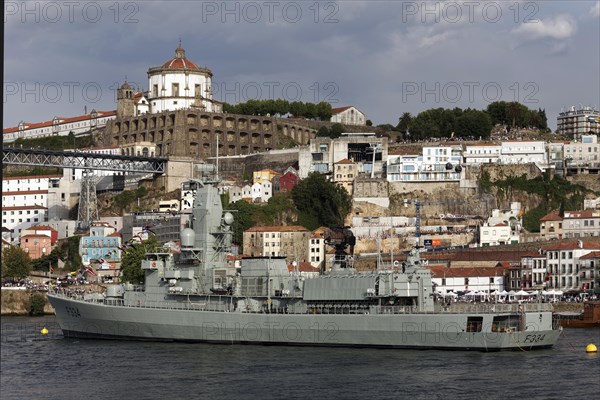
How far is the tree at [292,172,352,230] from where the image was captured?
97.8 m

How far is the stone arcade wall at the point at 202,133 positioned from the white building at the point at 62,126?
6833mm

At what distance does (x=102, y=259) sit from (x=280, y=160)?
27248 mm

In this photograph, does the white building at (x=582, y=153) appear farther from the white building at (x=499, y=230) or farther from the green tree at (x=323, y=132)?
the green tree at (x=323, y=132)

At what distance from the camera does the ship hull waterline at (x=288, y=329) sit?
44938 millimetres

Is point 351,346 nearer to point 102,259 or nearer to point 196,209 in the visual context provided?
point 196,209

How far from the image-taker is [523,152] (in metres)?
108

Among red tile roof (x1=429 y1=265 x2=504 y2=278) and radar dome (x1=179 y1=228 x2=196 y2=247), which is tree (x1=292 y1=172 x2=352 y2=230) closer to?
red tile roof (x1=429 y1=265 x2=504 y2=278)

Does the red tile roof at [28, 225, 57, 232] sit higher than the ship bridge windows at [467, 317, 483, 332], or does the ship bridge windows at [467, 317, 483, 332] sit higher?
the red tile roof at [28, 225, 57, 232]

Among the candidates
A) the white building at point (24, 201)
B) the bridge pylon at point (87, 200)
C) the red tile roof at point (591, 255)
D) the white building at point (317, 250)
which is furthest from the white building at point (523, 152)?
the white building at point (24, 201)

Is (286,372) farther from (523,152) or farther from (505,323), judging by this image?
(523,152)

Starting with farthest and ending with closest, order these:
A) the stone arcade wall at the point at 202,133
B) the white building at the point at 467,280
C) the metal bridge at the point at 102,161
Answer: the stone arcade wall at the point at 202,133 → the metal bridge at the point at 102,161 → the white building at the point at 467,280

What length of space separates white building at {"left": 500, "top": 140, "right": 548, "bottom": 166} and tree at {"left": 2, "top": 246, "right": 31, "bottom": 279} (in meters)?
50.7

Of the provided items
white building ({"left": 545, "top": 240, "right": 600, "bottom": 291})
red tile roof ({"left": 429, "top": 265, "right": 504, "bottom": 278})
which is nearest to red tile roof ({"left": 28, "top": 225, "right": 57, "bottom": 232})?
red tile roof ({"left": 429, "top": 265, "right": 504, "bottom": 278})

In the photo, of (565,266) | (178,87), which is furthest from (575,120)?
(565,266)
